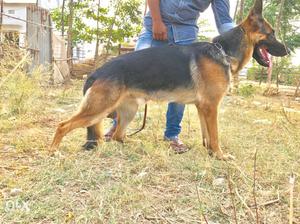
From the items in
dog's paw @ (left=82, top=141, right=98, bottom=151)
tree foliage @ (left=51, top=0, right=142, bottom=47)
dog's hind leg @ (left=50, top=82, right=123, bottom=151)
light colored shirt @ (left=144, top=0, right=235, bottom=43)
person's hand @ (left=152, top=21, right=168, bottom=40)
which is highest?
tree foliage @ (left=51, top=0, right=142, bottom=47)

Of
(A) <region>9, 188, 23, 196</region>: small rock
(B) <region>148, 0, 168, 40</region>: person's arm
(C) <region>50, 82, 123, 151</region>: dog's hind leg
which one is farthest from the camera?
(B) <region>148, 0, 168, 40</region>: person's arm

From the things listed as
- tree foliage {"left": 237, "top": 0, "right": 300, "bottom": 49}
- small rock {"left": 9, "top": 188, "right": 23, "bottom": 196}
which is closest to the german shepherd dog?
small rock {"left": 9, "top": 188, "right": 23, "bottom": 196}

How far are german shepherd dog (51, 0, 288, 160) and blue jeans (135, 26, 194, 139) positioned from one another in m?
0.40

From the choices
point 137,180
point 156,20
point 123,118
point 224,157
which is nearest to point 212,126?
point 224,157

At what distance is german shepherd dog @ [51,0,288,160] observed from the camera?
13.1ft

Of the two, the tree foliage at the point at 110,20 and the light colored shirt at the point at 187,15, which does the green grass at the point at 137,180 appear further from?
the tree foliage at the point at 110,20

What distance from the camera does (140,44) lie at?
4730 mm

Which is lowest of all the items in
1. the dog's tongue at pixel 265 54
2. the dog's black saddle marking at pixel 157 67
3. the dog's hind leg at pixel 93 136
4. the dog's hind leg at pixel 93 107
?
the dog's hind leg at pixel 93 136

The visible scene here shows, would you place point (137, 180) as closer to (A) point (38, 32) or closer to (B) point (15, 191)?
(B) point (15, 191)

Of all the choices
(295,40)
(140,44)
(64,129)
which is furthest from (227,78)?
(295,40)

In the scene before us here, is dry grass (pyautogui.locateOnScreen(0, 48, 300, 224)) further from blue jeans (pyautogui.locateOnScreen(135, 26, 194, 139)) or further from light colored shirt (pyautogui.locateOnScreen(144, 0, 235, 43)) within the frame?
light colored shirt (pyautogui.locateOnScreen(144, 0, 235, 43))

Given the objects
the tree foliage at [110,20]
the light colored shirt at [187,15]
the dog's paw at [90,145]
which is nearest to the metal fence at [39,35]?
the tree foliage at [110,20]

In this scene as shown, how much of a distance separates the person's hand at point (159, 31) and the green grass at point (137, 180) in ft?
3.88

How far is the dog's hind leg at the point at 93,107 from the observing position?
3.94 meters
